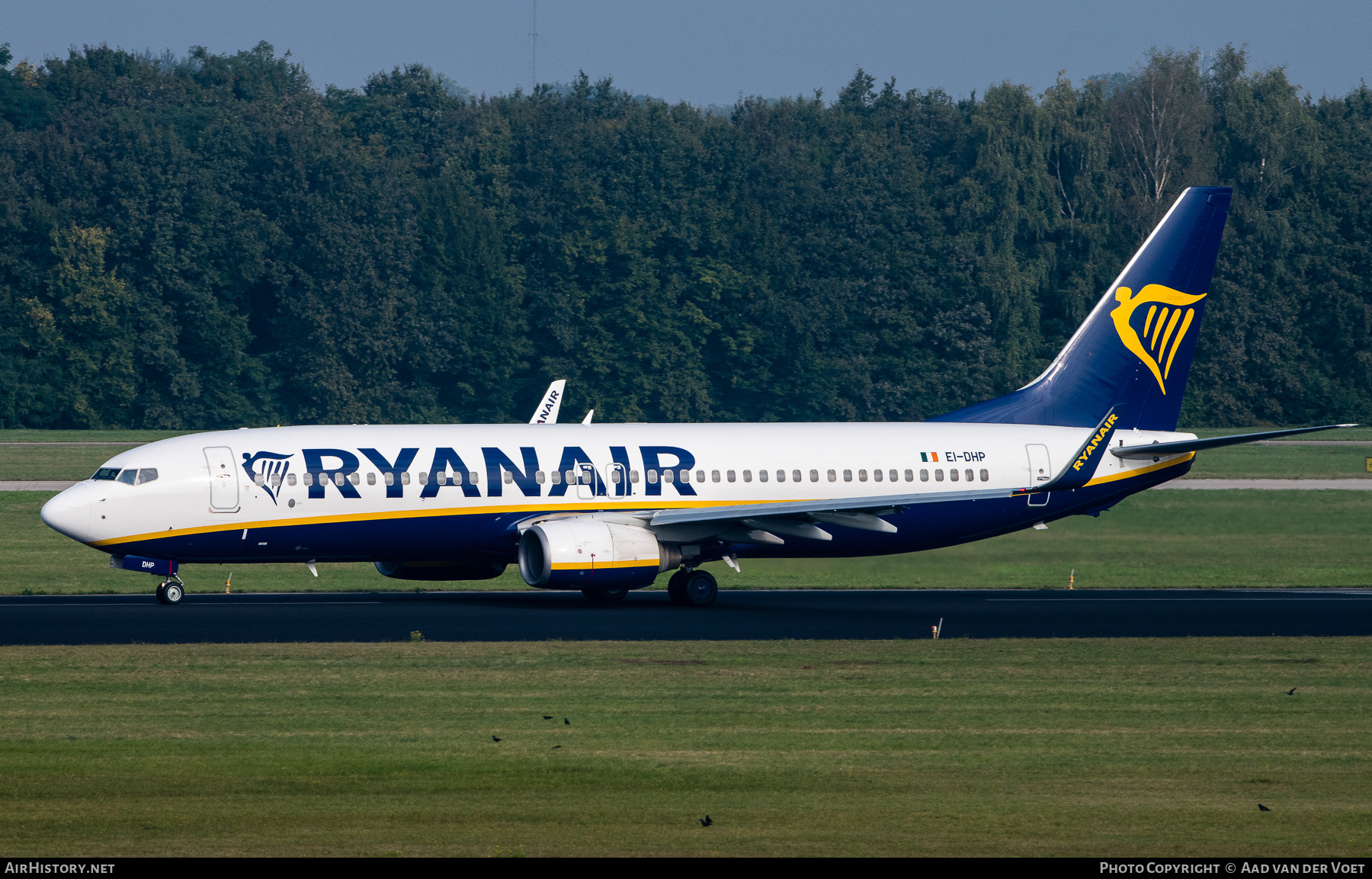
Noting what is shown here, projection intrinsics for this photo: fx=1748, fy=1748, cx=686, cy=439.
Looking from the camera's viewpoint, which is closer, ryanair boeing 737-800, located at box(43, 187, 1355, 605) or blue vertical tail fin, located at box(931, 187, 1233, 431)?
ryanair boeing 737-800, located at box(43, 187, 1355, 605)

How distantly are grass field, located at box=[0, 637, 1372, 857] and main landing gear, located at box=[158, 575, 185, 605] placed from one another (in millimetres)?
8404

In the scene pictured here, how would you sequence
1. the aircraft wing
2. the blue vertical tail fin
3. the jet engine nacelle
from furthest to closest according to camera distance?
the blue vertical tail fin, the aircraft wing, the jet engine nacelle

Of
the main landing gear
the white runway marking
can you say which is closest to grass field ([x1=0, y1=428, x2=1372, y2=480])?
the white runway marking

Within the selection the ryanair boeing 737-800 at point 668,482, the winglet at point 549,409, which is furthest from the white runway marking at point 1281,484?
the winglet at point 549,409

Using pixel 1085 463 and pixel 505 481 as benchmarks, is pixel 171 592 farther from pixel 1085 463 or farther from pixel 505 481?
pixel 1085 463

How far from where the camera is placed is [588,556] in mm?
33906

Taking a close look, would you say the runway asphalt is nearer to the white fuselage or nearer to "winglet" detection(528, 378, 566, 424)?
the white fuselage

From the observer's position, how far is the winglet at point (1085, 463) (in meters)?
36.9

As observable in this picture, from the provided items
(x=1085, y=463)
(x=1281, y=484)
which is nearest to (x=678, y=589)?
(x=1085, y=463)

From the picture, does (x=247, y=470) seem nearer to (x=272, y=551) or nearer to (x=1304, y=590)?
(x=272, y=551)

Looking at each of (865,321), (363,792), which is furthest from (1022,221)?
(363,792)

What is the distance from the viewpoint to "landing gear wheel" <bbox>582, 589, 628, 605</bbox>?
3647cm

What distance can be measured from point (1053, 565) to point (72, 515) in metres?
24.0

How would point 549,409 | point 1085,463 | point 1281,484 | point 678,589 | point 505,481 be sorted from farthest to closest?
point 1281,484 < point 549,409 < point 1085,463 < point 678,589 < point 505,481
